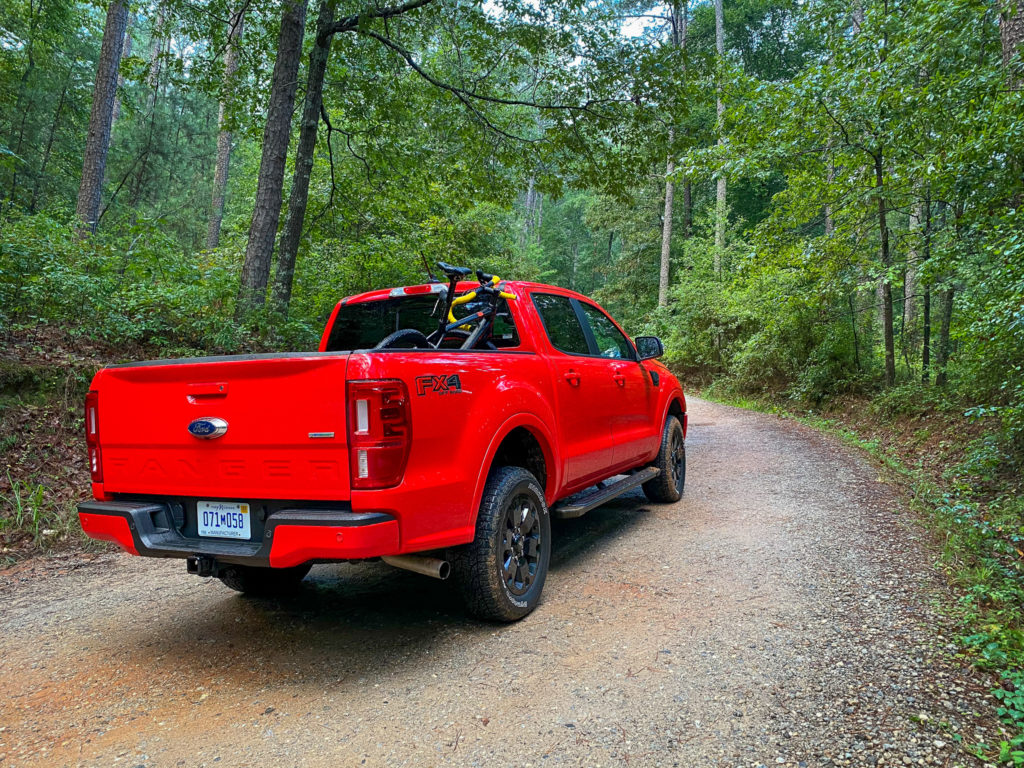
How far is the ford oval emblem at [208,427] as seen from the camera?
8.88 ft

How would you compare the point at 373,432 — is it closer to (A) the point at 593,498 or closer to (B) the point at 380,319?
(B) the point at 380,319

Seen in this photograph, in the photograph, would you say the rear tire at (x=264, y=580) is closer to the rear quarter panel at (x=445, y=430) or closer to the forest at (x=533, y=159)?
the rear quarter panel at (x=445, y=430)

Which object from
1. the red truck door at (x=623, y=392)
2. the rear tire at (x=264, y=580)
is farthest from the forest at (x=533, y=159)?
the rear tire at (x=264, y=580)

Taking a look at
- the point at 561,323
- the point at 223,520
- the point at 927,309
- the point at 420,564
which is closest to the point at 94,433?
the point at 223,520

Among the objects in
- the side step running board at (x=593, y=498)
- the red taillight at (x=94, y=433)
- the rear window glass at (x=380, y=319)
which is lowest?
the side step running board at (x=593, y=498)

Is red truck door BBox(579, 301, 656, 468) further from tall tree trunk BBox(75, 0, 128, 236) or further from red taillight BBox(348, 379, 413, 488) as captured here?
tall tree trunk BBox(75, 0, 128, 236)

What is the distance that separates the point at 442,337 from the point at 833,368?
1076 cm

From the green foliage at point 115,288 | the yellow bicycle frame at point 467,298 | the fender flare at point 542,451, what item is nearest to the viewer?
the fender flare at point 542,451

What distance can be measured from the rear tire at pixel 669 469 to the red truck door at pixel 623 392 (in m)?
0.30

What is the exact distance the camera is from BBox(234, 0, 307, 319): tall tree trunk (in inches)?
319

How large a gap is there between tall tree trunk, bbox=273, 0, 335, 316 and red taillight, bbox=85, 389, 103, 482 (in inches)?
221

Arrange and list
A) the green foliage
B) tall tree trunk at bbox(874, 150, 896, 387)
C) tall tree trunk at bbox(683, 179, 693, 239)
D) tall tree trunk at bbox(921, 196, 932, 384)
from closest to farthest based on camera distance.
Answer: the green foliage → tall tree trunk at bbox(921, 196, 932, 384) → tall tree trunk at bbox(874, 150, 896, 387) → tall tree trunk at bbox(683, 179, 693, 239)

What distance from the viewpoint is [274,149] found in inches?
320

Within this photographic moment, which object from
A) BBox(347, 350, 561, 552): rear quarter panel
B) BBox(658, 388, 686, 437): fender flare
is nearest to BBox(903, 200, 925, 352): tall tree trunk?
BBox(658, 388, 686, 437): fender flare
